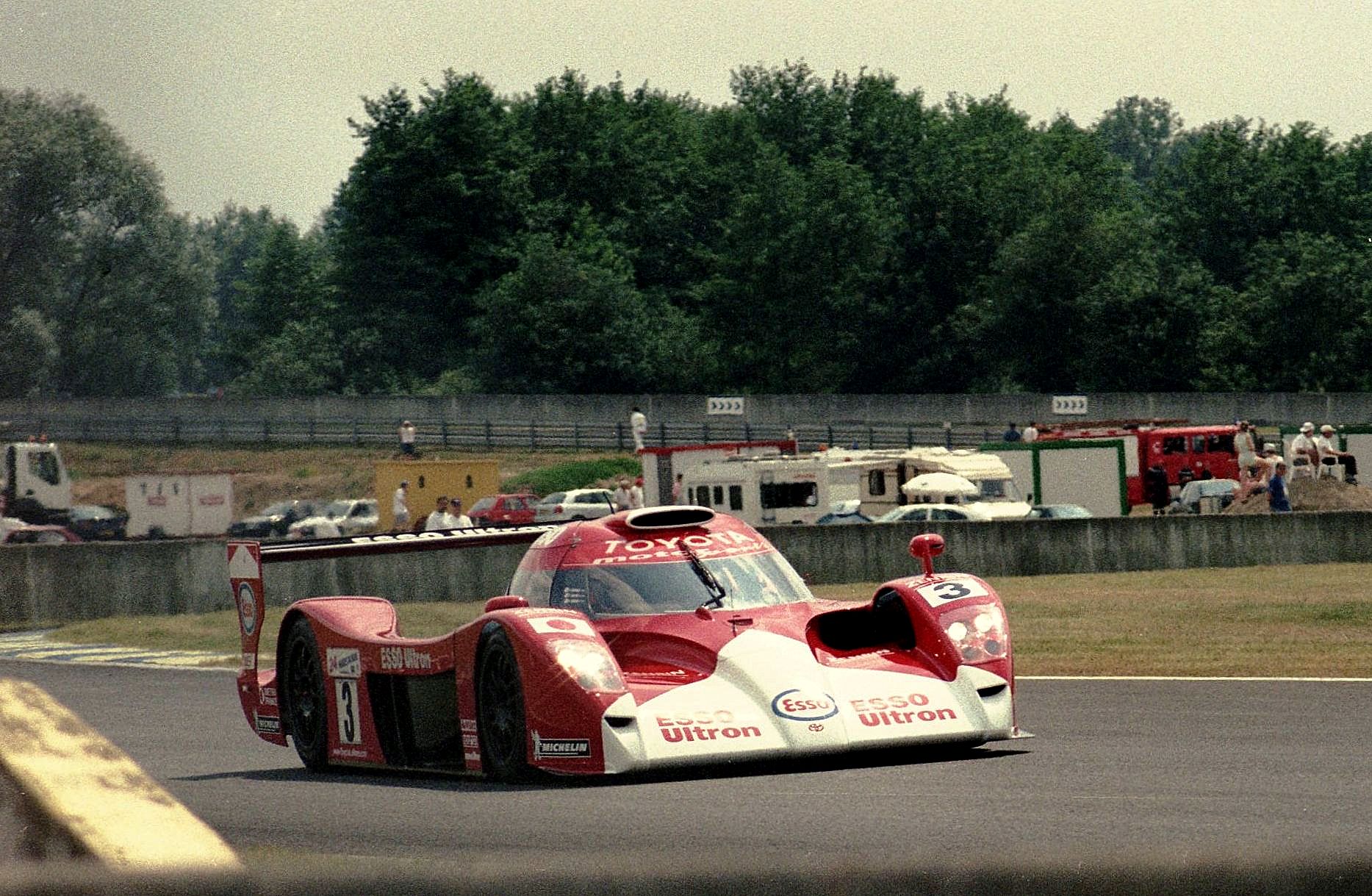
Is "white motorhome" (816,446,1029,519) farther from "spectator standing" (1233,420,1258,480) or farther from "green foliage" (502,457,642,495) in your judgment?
"green foliage" (502,457,642,495)

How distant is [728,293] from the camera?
326ft

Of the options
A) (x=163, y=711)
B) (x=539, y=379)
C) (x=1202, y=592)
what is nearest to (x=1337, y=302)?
(x=539, y=379)

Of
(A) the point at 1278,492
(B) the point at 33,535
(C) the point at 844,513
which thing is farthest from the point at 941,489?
(B) the point at 33,535

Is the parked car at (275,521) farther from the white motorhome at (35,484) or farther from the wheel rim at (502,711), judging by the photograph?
the wheel rim at (502,711)

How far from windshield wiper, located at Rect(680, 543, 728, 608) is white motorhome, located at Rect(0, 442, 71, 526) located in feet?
150

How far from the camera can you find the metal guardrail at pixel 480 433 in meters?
67.6

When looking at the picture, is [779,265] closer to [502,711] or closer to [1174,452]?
[1174,452]

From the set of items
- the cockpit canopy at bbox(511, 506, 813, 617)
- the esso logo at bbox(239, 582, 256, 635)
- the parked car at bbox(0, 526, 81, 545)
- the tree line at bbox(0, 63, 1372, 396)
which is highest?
the tree line at bbox(0, 63, 1372, 396)

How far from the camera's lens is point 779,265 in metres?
99.4

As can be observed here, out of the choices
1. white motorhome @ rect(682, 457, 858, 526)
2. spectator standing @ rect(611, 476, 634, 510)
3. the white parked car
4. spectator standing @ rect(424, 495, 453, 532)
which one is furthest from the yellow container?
spectator standing @ rect(424, 495, 453, 532)

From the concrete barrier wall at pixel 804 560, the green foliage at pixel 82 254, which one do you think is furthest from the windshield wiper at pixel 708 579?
the concrete barrier wall at pixel 804 560

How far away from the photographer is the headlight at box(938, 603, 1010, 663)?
9.99 meters

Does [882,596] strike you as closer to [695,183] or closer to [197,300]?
[197,300]

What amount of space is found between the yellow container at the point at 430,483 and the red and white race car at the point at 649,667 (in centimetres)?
Result: 3769
